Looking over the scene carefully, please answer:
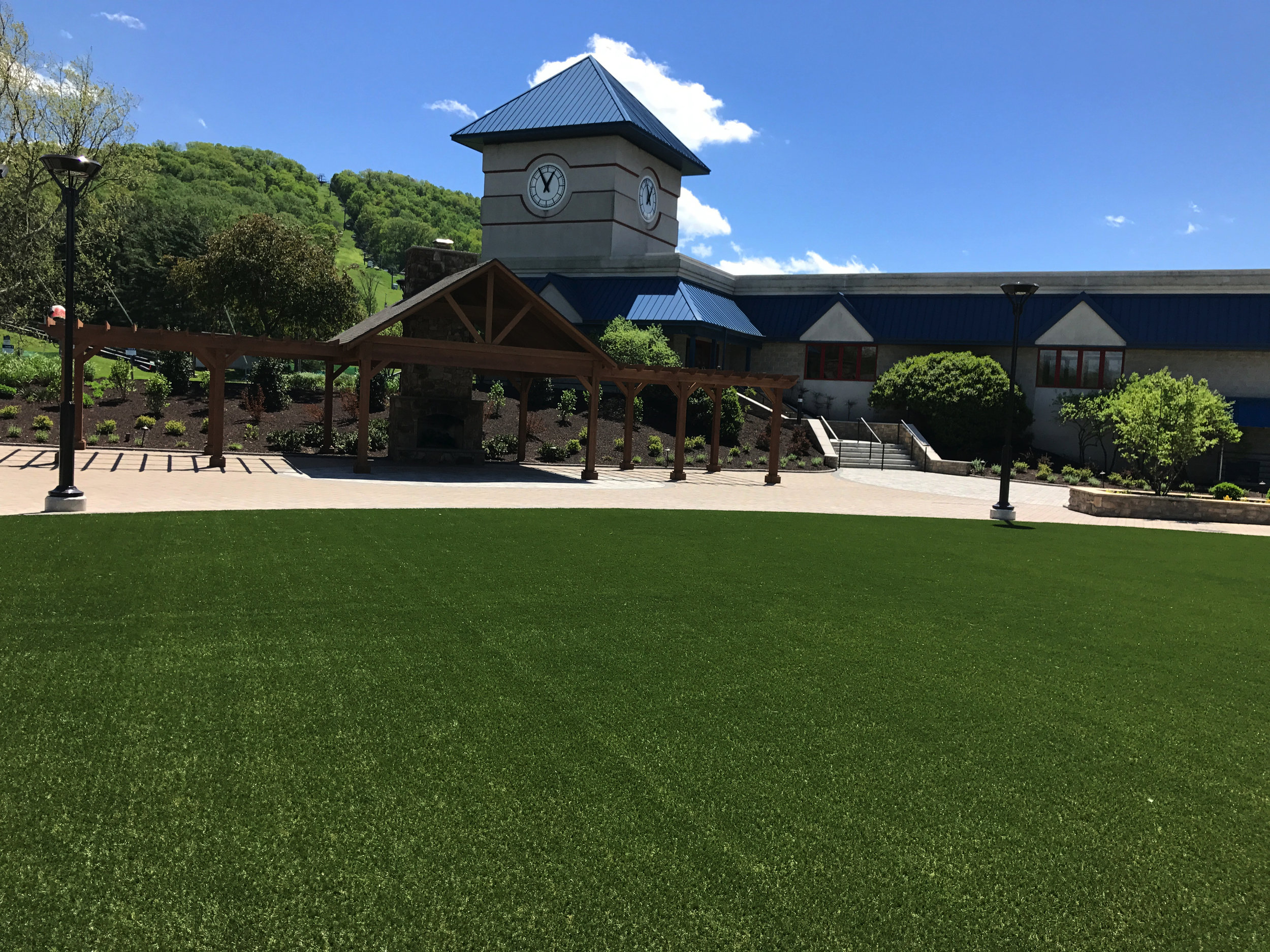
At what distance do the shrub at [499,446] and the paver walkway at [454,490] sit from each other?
2022 millimetres

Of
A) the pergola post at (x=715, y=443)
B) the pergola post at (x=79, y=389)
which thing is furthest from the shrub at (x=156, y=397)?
the pergola post at (x=715, y=443)

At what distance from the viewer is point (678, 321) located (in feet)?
112

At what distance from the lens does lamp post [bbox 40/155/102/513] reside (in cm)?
1217

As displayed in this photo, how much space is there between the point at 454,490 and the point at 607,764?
1353 centimetres

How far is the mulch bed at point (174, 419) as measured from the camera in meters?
24.1

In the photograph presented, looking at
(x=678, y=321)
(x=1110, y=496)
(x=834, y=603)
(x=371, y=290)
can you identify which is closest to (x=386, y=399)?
(x=678, y=321)

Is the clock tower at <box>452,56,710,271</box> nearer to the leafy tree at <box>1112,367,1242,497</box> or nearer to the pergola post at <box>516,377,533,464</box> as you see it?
the pergola post at <box>516,377,533,464</box>

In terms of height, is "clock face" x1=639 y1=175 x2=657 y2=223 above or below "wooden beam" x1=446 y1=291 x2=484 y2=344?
above

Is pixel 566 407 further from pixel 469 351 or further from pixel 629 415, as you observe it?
pixel 469 351

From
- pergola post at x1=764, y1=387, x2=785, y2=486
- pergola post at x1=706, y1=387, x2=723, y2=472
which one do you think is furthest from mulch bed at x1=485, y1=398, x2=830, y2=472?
pergola post at x1=764, y1=387, x2=785, y2=486

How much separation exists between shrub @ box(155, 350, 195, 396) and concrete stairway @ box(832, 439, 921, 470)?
71.4ft

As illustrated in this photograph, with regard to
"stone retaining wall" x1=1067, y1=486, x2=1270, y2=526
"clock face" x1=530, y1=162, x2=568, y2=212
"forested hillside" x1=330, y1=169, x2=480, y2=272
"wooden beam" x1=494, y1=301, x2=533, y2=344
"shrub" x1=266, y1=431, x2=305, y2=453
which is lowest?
"stone retaining wall" x1=1067, y1=486, x2=1270, y2=526

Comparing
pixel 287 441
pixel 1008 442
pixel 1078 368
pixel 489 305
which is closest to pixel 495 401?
pixel 287 441

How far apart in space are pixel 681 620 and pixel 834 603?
1.83m
